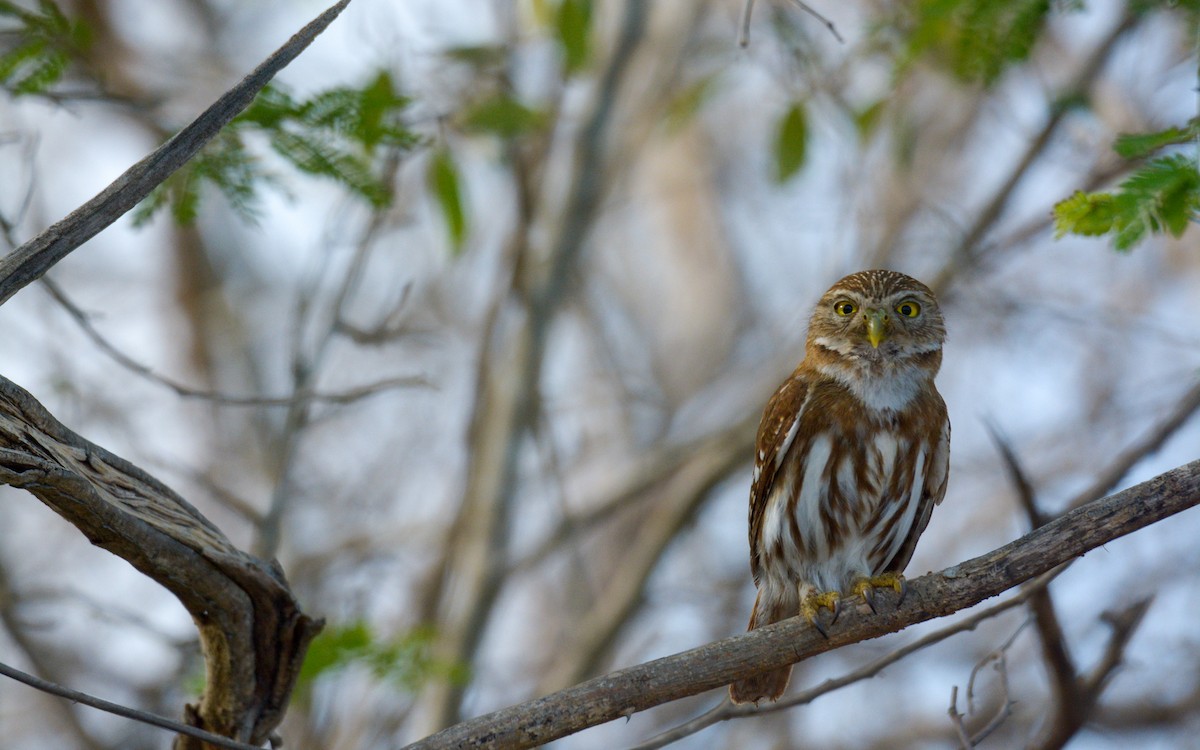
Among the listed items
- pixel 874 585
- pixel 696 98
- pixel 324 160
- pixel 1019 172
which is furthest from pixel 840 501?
pixel 1019 172

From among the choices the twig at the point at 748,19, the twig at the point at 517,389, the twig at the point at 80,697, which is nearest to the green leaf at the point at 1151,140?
the twig at the point at 748,19

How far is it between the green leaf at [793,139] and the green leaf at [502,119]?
1191 mm

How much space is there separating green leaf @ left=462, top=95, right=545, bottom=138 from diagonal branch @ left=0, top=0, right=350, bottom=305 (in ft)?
9.78

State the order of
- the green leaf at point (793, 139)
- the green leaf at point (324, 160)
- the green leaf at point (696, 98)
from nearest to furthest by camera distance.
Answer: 1. the green leaf at point (324, 160)
2. the green leaf at point (793, 139)
3. the green leaf at point (696, 98)

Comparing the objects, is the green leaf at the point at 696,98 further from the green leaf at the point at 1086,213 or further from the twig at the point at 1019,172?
the green leaf at the point at 1086,213

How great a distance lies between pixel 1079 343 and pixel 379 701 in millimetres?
5913

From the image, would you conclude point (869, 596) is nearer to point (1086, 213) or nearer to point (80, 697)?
point (1086, 213)

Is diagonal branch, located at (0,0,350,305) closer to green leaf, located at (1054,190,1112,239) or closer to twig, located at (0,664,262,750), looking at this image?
twig, located at (0,664,262,750)

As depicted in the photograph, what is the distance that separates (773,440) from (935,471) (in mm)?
588

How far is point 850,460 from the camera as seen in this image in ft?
13.3

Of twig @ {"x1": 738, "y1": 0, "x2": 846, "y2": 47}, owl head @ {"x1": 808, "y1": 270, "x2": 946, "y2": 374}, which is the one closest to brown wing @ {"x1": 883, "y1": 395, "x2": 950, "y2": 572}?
owl head @ {"x1": 808, "y1": 270, "x2": 946, "y2": 374}

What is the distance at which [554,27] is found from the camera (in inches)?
216

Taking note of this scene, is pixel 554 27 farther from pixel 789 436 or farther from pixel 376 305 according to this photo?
pixel 376 305

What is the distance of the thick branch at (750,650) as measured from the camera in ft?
8.92
